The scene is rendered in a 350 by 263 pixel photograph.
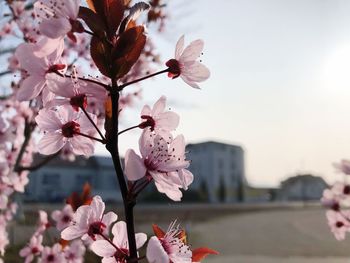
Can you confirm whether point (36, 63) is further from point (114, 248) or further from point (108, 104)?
point (114, 248)

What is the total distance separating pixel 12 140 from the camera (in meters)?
2.73

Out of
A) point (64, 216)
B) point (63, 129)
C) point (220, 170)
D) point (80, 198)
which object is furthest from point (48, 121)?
point (220, 170)

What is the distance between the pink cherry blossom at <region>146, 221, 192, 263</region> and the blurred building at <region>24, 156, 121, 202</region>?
1591 inches

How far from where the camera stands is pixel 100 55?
0.88 meters

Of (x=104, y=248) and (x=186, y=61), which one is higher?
(x=186, y=61)

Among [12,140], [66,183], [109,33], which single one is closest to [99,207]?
[109,33]

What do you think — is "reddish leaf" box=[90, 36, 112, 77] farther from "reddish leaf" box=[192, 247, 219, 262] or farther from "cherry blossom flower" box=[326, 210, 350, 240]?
"cherry blossom flower" box=[326, 210, 350, 240]

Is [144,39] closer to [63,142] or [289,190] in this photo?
[63,142]

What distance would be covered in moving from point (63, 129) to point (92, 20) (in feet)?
0.81

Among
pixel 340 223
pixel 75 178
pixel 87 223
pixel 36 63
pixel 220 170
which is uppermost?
pixel 36 63

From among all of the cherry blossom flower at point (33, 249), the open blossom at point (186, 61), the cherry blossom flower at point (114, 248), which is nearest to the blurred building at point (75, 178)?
the cherry blossom flower at point (33, 249)

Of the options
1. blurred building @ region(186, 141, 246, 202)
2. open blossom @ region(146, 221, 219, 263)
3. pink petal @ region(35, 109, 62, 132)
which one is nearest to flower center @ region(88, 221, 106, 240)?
open blossom @ region(146, 221, 219, 263)

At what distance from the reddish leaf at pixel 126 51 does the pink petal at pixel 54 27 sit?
114 mm

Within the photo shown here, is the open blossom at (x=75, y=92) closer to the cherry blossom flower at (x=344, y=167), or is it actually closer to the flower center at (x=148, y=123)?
the flower center at (x=148, y=123)
